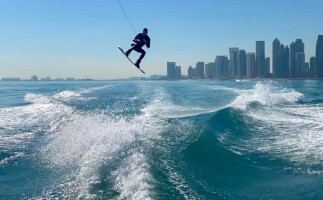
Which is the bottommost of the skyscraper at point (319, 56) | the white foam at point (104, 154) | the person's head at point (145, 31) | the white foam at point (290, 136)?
the white foam at point (290, 136)

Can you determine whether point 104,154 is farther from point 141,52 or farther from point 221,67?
point 221,67

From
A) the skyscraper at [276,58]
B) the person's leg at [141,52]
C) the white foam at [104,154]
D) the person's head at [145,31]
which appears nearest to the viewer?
the white foam at [104,154]

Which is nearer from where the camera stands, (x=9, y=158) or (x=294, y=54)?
(x=9, y=158)

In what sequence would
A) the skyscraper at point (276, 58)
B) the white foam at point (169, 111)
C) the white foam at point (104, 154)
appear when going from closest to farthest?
1. the white foam at point (104, 154)
2. the white foam at point (169, 111)
3. the skyscraper at point (276, 58)

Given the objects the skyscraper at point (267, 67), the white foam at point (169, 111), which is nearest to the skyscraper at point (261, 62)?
the skyscraper at point (267, 67)

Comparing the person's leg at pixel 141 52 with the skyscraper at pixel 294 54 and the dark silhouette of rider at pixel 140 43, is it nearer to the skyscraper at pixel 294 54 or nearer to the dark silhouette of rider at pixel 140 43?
the dark silhouette of rider at pixel 140 43

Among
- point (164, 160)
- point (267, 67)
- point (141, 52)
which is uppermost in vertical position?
point (267, 67)

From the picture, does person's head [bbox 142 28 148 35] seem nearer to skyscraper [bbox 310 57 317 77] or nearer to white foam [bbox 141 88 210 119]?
white foam [bbox 141 88 210 119]

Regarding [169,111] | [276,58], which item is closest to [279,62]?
[276,58]

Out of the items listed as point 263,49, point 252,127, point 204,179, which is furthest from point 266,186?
point 263,49
